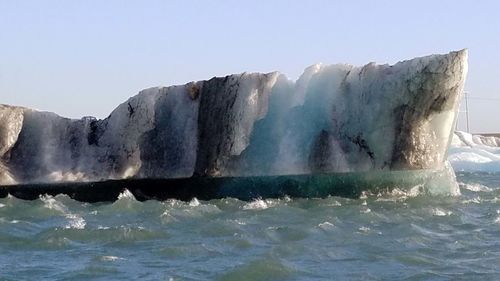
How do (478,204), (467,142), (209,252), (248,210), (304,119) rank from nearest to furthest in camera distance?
1. (209,252)
2. (248,210)
3. (478,204)
4. (304,119)
5. (467,142)

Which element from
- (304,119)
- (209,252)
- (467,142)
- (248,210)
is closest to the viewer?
(209,252)

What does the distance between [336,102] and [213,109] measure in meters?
2.08

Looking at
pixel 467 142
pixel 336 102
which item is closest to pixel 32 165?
pixel 336 102

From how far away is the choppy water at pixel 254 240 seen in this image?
734cm

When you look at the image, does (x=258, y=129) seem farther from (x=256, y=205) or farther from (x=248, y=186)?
(x=256, y=205)

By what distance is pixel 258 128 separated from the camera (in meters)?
14.1

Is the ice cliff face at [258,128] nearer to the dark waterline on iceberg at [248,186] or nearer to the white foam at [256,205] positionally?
the dark waterline on iceberg at [248,186]

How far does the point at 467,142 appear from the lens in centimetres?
4584

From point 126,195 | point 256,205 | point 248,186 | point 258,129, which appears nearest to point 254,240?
point 256,205

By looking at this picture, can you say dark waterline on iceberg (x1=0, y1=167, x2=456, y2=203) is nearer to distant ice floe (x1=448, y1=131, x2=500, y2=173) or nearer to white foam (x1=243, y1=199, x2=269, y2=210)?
white foam (x1=243, y1=199, x2=269, y2=210)

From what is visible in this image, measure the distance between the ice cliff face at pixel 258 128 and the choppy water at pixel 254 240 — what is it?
32.0 inches

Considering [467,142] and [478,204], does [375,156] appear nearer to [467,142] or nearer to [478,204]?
[478,204]

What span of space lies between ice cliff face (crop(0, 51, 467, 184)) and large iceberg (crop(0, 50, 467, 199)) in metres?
0.02

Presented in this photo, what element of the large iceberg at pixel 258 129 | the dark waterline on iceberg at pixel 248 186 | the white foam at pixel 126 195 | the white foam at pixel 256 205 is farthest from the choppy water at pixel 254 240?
the large iceberg at pixel 258 129
